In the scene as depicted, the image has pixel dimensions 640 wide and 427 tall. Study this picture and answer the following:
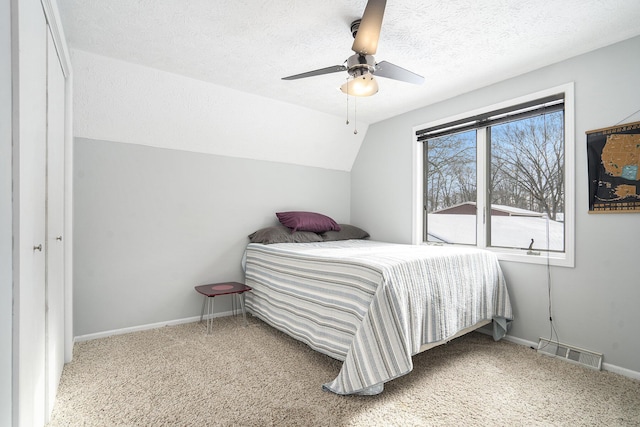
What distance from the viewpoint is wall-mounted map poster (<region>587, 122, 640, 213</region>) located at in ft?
7.27

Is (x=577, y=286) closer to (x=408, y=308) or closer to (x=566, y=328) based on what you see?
(x=566, y=328)

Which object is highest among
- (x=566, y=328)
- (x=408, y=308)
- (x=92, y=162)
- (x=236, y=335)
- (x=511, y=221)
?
(x=92, y=162)

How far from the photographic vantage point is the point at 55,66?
6.36 feet

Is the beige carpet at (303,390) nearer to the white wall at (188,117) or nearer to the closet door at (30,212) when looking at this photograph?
the closet door at (30,212)

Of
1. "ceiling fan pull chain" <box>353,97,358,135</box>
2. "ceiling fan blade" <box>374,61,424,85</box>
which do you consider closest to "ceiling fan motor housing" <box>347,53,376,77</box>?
"ceiling fan blade" <box>374,61,424,85</box>

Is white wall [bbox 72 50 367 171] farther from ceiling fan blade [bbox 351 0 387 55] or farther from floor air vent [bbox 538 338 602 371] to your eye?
floor air vent [bbox 538 338 602 371]

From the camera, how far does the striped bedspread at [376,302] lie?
193 centimetres

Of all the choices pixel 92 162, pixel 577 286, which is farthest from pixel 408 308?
pixel 92 162

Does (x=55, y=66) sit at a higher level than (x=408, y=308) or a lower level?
higher

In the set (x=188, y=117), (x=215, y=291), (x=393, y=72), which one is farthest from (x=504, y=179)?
(x=188, y=117)

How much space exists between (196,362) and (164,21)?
237 centimetres

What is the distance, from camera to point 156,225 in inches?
125

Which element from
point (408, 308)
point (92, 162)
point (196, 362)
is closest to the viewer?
point (408, 308)

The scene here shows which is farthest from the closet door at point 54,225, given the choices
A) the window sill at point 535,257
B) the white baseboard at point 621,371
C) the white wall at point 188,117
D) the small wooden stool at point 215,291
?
the white baseboard at point 621,371
